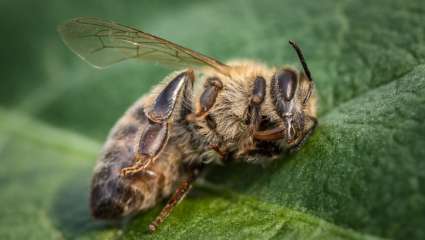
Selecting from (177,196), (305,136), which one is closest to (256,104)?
(305,136)

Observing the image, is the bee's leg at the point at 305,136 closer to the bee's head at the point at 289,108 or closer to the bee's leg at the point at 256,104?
the bee's head at the point at 289,108

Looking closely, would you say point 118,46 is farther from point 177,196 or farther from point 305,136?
point 305,136

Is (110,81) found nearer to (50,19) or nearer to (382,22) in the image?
(50,19)

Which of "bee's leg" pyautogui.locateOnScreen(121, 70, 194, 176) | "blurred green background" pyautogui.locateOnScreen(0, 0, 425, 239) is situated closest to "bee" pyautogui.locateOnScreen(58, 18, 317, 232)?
"bee's leg" pyautogui.locateOnScreen(121, 70, 194, 176)

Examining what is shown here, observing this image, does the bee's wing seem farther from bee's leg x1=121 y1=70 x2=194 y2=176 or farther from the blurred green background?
the blurred green background

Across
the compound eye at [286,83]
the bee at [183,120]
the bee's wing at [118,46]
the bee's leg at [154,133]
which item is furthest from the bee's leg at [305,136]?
the bee's leg at [154,133]

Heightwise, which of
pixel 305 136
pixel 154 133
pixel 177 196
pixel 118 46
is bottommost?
pixel 177 196
